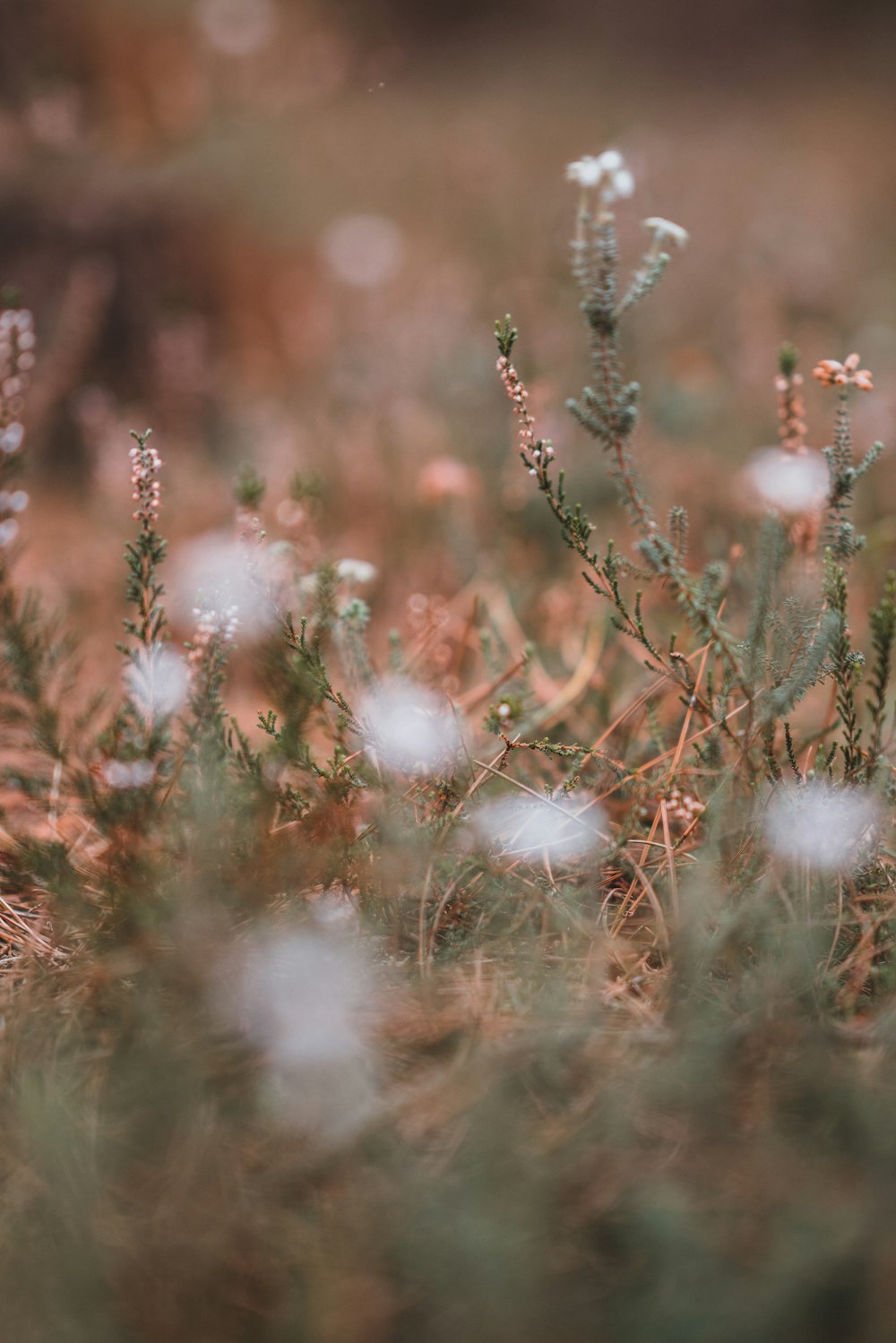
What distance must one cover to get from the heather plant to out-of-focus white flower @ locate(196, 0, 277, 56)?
4284mm

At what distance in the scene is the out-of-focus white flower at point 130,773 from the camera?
1.03 metres

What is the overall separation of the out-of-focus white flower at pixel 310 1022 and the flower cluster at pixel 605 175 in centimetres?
90

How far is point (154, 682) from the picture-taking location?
1.07m

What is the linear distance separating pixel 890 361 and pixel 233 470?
2483 millimetres

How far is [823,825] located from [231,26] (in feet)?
16.9

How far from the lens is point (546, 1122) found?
0.81m

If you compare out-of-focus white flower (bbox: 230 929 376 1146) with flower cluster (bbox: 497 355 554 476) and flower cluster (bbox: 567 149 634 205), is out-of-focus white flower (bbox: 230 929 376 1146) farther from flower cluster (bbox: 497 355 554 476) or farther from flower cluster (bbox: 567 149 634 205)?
flower cluster (bbox: 567 149 634 205)

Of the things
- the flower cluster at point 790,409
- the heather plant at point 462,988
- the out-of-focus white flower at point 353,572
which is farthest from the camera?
the out-of-focus white flower at point 353,572

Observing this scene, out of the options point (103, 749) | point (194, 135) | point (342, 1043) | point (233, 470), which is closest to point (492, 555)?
point (233, 470)

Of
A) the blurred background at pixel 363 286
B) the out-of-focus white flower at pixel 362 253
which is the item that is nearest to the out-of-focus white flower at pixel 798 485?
the blurred background at pixel 363 286

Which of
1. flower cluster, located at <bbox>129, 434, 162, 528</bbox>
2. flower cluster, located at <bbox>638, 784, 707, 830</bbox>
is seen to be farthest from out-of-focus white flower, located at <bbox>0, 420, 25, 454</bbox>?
flower cluster, located at <bbox>638, 784, 707, 830</bbox>

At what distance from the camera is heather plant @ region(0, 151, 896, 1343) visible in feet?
2.19

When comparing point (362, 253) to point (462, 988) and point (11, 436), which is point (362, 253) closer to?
point (11, 436)

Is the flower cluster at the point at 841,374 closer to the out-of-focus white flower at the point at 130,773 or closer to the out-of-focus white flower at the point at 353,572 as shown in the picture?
the out-of-focus white flower at the point at 353,572
